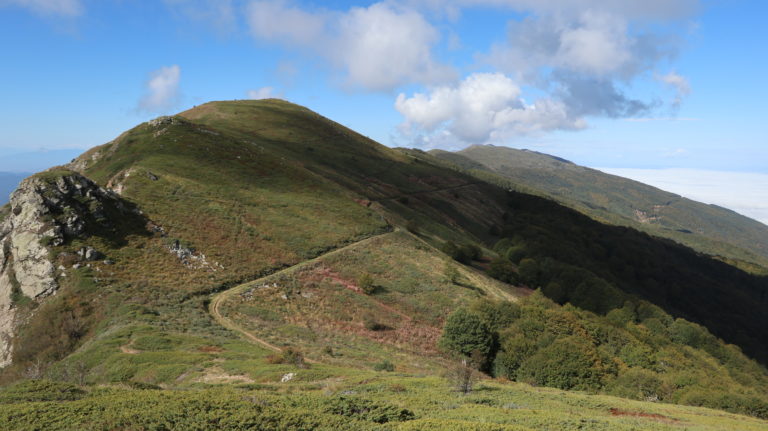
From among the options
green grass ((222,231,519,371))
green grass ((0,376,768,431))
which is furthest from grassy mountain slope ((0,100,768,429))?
green grass ((222,231,519,371))

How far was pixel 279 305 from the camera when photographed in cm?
4450

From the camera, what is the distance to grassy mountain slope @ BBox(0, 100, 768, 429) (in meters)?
19.1

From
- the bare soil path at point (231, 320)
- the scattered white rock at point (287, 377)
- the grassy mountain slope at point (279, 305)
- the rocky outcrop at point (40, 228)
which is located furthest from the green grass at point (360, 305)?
the rocky outcrop at point (40, 228)

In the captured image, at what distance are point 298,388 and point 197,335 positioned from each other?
15906mm

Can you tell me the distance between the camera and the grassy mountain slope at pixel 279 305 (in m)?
19.1

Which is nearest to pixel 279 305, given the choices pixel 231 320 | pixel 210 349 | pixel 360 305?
pixel 231 320

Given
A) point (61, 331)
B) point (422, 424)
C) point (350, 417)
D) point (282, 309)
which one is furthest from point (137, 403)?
point (282, 309)

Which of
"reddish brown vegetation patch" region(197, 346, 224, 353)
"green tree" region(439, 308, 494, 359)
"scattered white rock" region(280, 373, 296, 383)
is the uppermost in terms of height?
→ "scattered white rock" region(280, 373, 296, 383)

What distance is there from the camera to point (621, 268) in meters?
141

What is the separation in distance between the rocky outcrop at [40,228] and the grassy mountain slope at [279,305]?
1.85m

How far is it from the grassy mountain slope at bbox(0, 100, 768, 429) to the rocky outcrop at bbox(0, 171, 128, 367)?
72.8 inches

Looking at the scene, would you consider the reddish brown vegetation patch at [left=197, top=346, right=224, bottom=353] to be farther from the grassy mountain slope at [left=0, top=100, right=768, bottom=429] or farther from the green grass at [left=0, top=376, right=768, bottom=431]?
the green grass at [left=0, top=376, right=768, bottom=431]

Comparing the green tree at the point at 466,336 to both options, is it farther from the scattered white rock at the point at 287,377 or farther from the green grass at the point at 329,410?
the scattered white rock at the point at 287,377

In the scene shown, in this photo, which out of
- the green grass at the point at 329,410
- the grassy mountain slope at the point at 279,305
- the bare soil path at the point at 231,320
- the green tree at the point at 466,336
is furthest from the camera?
the green tree at the point at 466,336
